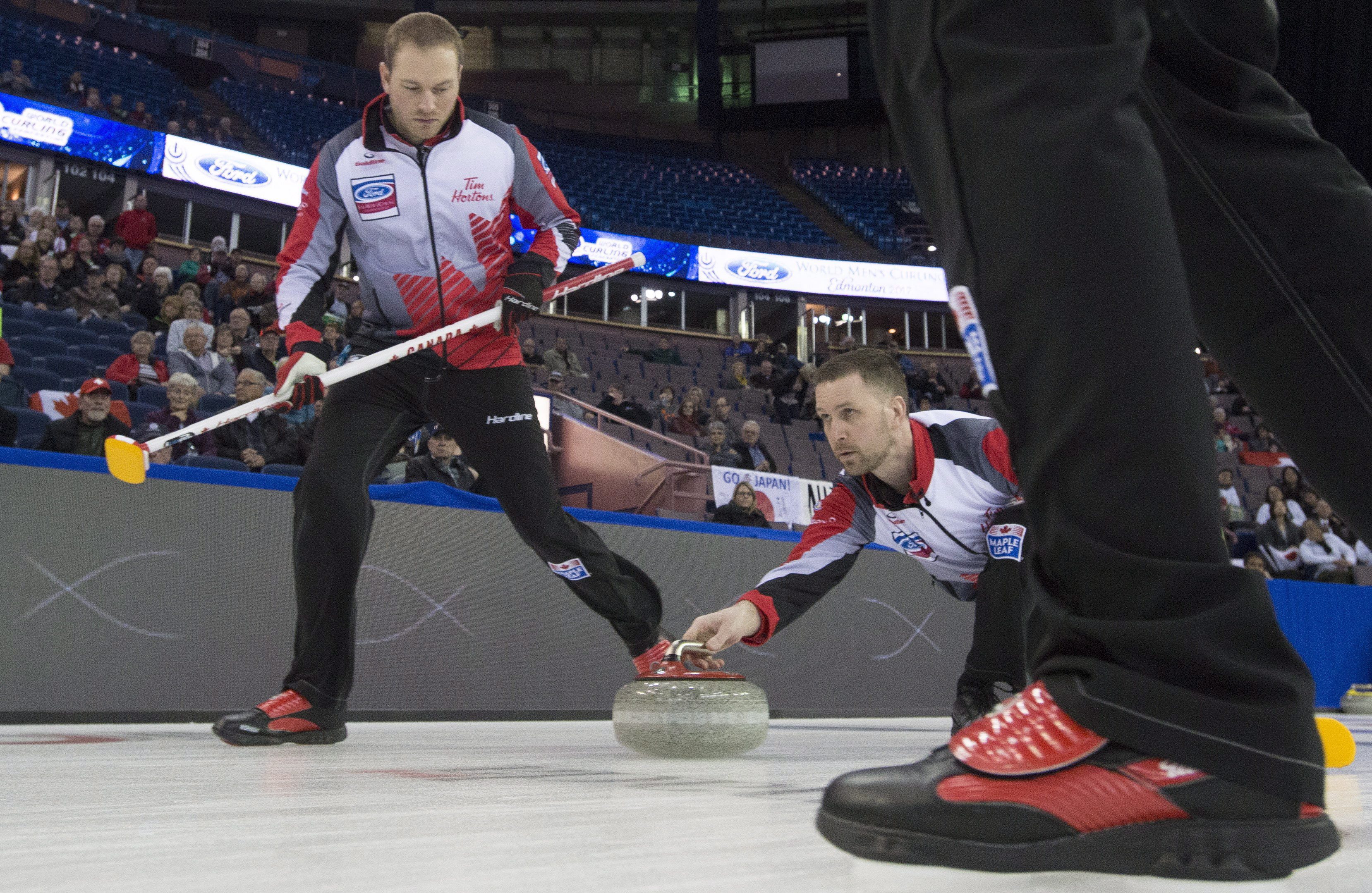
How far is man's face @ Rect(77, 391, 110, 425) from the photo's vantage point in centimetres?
406

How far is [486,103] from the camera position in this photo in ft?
72.4

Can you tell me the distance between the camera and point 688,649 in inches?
60.9

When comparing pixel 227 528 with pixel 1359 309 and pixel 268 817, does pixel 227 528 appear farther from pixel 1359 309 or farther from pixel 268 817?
pixel 1359 309

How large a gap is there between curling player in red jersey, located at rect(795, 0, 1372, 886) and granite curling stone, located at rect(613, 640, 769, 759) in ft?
3.46

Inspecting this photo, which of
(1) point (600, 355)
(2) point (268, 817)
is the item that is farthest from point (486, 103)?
(2) point (268, 817)

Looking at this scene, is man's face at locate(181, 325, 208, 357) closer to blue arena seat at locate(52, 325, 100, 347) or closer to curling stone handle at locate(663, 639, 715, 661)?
blue arena seat at locate(52, 325, 100, 347)

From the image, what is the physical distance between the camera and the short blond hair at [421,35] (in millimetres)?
1921

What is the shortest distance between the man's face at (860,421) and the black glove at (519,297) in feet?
1.97

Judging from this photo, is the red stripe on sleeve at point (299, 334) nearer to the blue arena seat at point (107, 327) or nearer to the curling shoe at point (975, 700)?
the curling shoe at point (975, 700)

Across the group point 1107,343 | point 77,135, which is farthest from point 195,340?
point 77,135

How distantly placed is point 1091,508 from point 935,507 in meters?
1.50

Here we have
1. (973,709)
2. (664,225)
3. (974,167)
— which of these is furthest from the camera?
(664,225)

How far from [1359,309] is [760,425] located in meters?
11.5

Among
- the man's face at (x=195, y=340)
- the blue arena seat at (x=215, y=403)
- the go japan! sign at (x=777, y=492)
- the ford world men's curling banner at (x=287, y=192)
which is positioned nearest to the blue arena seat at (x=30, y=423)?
the blue arena seat at (x=215, y=403)
